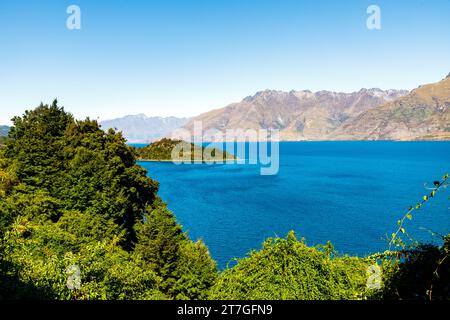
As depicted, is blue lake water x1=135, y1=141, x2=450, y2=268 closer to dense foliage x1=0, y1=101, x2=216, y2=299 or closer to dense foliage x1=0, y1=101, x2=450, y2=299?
dense foliage x1=0, y1=101, x2=216, y2=299

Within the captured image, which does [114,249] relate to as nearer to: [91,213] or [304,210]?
[91,213]

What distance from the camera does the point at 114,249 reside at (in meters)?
31.5

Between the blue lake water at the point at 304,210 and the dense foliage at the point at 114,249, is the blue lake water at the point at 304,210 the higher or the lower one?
the lower one

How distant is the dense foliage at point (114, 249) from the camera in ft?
35.7

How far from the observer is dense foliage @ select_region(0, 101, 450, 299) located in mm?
10875

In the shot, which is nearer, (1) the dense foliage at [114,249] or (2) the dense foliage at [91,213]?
(1) the dense foliage at [114,249]

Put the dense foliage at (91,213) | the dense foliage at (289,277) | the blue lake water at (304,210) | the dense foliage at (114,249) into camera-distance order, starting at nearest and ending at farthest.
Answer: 1. the dense foliage at (114,249)
2. the dense foliage at (289,277)
3. the dense foliage at (91,213)
4. the blue lake water at (304,210)

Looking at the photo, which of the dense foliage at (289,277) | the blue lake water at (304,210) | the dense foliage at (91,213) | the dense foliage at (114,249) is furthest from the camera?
the blue lake water at (304,210)

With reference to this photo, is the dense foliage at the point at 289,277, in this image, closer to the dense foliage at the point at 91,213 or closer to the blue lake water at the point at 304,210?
the dense foliage at the point at 91,213

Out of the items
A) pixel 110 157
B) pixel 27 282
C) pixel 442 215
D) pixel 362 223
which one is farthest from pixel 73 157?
pixel 442 215

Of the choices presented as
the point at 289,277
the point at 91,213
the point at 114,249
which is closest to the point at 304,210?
the point at 91,213

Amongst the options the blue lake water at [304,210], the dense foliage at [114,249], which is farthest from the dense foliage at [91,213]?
the blue lake water at [304,210]

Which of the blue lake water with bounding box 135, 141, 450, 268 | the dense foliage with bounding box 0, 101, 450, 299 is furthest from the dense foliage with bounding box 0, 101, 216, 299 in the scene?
the blue lake water with bounding box 135, 141, 450, 268
